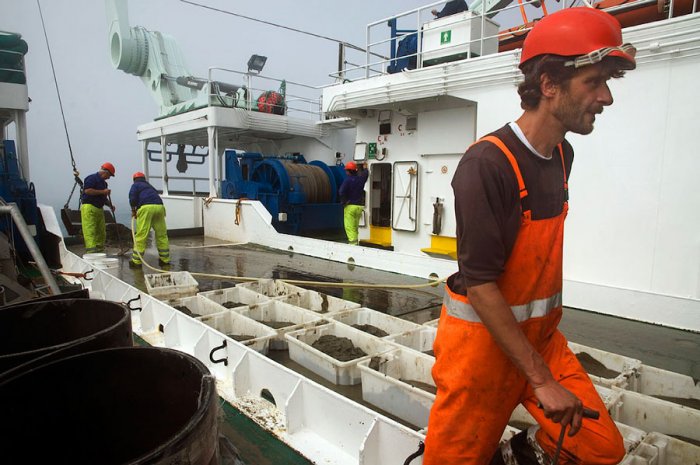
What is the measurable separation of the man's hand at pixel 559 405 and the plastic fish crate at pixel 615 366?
1818 millimetres

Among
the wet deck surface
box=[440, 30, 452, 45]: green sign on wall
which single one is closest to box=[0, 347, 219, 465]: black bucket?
the wet deck surface

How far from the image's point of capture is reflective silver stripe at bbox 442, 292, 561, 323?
1.49 meters

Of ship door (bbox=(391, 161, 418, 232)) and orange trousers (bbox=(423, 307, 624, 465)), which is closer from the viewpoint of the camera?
orange trousers (bbox=(423, 307, 624, 465))

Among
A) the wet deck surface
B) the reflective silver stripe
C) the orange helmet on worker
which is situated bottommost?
the wet deck surface

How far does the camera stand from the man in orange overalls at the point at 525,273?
1354 millimetres

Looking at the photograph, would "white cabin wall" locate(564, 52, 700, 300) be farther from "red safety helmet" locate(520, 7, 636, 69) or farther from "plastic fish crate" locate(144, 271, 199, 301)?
"plastic fish crate" locate(144, 271, 199, 301)

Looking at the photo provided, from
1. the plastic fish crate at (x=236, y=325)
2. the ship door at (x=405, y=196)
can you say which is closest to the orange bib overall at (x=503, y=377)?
the plastic fish crate at (x=236, y=325)

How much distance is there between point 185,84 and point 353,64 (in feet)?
26.7

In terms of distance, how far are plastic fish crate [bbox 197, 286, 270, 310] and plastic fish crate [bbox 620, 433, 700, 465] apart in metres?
3.85

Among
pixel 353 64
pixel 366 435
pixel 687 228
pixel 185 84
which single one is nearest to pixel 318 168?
pixel 353 64

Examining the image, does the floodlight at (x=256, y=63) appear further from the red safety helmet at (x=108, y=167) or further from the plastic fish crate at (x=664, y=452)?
the plastic fish crate at (x=664, y=452)

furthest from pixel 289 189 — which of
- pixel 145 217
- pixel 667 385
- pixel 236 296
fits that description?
pixel 667 385

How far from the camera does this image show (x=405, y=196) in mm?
8562

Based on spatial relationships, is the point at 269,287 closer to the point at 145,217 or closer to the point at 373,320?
the point at 373,320
